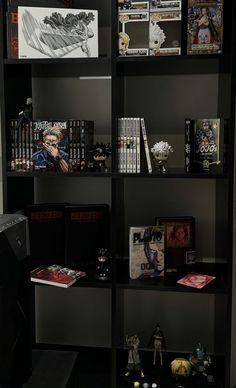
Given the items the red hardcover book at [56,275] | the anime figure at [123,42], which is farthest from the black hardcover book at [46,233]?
the anime figure at [123,42]

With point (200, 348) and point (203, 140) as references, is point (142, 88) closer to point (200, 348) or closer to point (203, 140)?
point (203, 140)

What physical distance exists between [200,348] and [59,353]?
0.70 meters

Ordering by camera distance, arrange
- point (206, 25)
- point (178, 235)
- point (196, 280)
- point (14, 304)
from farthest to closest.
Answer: point (178, 235) → point (196, 280) → point (206, 25) → point (14, 304)

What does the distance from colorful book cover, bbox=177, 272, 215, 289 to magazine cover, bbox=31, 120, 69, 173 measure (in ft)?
2.29

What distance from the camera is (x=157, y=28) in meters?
2.03

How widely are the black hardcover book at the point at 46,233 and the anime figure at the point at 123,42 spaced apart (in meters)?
0.77

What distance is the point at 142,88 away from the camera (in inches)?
94.0

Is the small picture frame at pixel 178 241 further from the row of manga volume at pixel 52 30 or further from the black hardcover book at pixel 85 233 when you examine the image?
the row of manga volume at pixel 52 30

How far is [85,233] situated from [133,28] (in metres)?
0.92

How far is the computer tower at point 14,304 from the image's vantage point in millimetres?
1223

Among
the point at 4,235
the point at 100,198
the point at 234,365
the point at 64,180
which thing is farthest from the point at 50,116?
the point at 234,365

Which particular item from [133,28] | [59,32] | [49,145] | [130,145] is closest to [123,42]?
[133,28]

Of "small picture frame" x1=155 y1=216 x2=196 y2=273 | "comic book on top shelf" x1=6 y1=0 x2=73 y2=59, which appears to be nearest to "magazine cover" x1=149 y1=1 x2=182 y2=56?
"comic book on top shelf" x1=6 y1=0 x2=73 y2=59

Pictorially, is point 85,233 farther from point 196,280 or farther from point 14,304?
point 14,304
